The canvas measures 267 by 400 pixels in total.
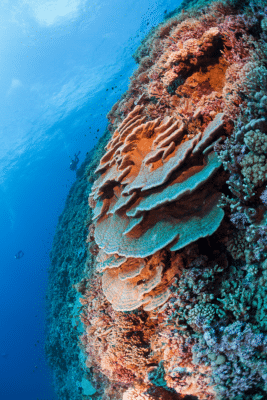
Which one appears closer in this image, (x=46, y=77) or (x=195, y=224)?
(x=195, y=224)

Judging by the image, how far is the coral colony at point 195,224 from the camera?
7.80ft

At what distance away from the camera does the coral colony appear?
238 centimetres

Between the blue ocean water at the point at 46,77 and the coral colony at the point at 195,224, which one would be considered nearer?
the coral colony at the point at 195,224

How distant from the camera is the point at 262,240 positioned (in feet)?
7.25

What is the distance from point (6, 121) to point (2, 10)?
77.0 ft

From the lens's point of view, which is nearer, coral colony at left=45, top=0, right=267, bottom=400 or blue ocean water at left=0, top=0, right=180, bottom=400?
coral colony at left=45, top=0, right=267, bottom=400

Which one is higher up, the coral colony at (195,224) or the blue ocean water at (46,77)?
the blue ocean water at (46,77)

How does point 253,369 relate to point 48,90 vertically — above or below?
below

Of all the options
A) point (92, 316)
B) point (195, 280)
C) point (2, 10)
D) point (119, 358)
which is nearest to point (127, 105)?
point (195, 280)

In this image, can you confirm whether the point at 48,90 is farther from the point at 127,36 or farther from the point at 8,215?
the point at 8,215

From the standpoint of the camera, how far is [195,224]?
8.89 ft

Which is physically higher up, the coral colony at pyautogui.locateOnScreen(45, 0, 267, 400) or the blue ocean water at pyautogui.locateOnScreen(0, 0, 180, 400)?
the blue ocean water at pyautogui.locateOnScreen(0, 0, 180, 400)

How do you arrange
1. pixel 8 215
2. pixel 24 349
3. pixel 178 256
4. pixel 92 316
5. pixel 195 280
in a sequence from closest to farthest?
pixel 195 280, pixel 178 256, pixel 92 316, pixel 24 349, pixel 8 215

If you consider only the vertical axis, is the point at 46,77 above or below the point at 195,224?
above
